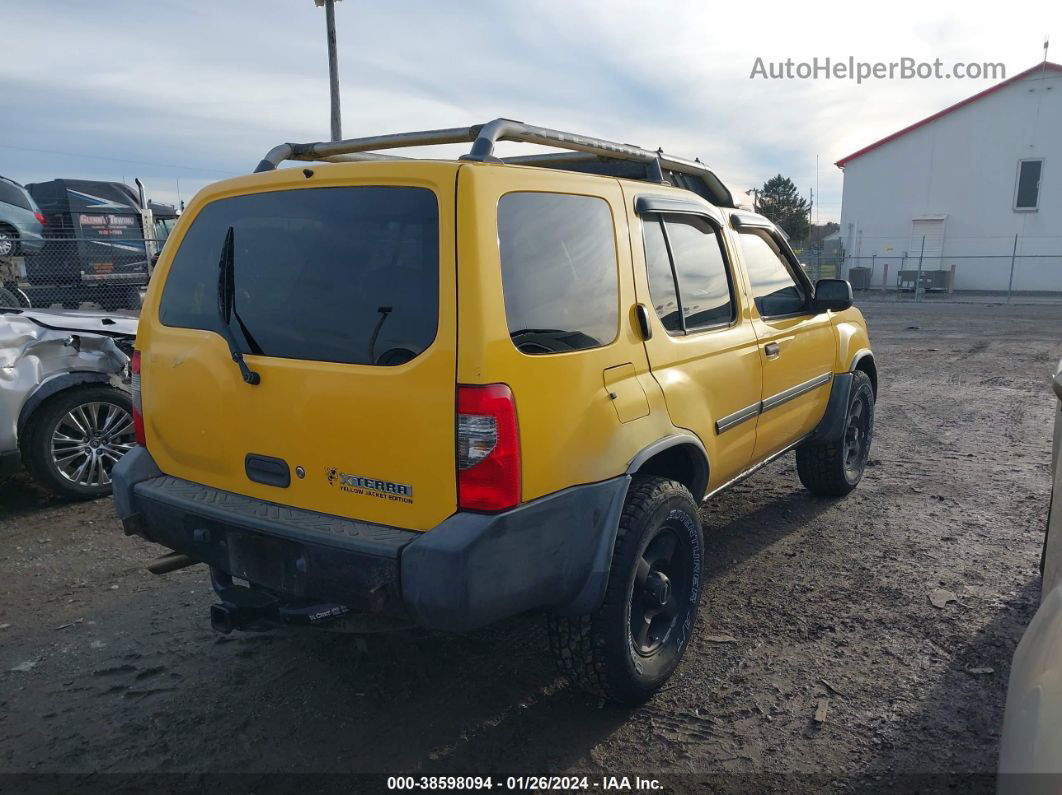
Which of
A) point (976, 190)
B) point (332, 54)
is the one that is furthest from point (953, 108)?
point (332, 54)

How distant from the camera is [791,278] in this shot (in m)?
4.53

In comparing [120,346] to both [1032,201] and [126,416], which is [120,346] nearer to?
[126,416]

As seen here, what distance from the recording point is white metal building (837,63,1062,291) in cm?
2695

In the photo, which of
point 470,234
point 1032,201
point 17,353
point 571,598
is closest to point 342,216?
point 470,234

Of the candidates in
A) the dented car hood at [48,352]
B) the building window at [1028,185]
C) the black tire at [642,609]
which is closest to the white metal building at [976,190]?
the building window at [1028,185]

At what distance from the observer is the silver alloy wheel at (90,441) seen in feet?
16.8

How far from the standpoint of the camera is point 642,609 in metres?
3.00

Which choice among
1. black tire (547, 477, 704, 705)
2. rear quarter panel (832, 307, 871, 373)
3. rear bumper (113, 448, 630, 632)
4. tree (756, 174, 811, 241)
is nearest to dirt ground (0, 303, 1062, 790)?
black tire (547, 477, 704, 705)

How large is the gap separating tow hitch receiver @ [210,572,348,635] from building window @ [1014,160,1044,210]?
105 ft

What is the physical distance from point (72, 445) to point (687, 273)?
14.1ft

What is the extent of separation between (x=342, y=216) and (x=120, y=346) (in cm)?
390

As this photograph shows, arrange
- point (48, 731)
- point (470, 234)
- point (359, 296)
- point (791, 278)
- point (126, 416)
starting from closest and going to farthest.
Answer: point (470, 234), point (359, 296), point (48, 731), point (791, 278), point (126, 416)

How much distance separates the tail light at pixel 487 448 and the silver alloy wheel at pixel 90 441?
3.76m

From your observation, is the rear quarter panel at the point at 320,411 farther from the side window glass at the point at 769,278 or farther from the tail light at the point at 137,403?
the side window glass at the point at 769,278
